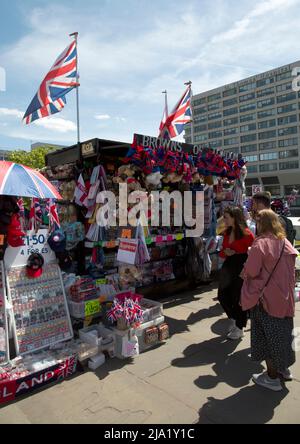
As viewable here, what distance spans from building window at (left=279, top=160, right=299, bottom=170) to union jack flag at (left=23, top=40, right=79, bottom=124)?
2956 inches

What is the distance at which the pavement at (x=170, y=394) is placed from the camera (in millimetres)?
2822

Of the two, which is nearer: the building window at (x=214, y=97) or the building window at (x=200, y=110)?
the building window at (x=214, y=97)

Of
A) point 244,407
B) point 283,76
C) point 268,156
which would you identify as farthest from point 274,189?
point 244,407

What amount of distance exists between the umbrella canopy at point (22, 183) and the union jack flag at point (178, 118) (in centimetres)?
593

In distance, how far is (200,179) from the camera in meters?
6.52

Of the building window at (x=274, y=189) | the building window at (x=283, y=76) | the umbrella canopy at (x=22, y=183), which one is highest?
the building window at (x=283, y=76)

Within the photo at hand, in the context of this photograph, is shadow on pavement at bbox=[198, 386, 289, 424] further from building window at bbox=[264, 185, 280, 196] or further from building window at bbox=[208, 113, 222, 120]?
building window at bbox=[208, 113, 222, 120]

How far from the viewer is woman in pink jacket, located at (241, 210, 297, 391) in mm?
3137

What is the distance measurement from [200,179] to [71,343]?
159 inches

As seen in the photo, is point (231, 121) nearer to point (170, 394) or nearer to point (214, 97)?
point (214, 97)

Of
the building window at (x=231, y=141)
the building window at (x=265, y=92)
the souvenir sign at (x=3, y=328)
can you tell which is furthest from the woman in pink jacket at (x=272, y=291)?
the building window at (x=231, y=141)

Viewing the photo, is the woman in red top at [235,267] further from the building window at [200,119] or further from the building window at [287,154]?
the building window at [200,119]

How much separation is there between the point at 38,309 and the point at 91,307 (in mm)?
739

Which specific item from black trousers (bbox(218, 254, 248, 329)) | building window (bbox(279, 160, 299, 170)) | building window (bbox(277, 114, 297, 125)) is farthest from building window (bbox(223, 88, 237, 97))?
black trousers (bbox(218, 254, 248, 329))
